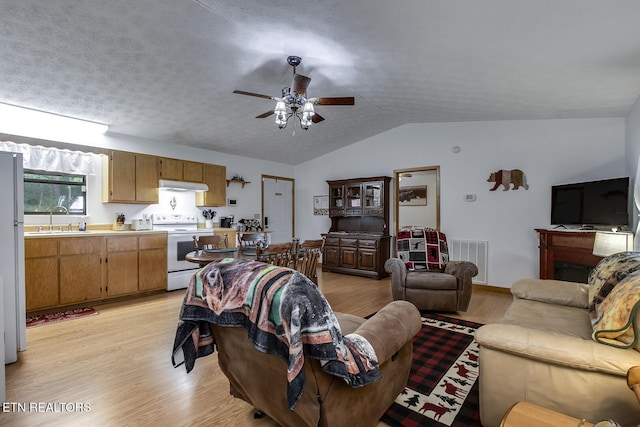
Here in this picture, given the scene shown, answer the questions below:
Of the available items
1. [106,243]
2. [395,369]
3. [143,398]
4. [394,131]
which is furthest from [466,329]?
[106,243]

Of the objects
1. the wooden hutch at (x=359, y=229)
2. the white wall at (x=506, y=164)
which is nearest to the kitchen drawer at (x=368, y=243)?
the wooden hutch at (x=359, y=229)

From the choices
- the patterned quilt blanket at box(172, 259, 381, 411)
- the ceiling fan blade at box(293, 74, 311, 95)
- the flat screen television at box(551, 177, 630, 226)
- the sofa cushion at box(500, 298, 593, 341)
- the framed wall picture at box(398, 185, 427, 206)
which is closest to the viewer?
the patterned quilt blanket at box(172, 259, 381, 411)

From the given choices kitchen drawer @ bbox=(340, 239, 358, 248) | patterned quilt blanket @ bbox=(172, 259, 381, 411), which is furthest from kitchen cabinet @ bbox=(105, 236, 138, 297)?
kitchen drawer @ bbox=(340, 239, 358, 248)

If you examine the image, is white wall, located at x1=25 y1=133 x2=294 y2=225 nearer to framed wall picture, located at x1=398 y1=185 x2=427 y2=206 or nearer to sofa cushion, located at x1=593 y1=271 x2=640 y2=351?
framed wall picture, located at x1=398 y1=185 x2=427 y2=206

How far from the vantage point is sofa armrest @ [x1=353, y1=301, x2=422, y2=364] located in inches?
56.3

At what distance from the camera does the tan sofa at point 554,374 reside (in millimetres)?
1322

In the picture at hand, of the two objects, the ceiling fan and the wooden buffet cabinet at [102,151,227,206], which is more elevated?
the ceiling fan

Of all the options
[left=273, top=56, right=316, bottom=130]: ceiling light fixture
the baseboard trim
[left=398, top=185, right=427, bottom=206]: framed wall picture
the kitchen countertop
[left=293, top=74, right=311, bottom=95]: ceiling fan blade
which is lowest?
the baseboard trim

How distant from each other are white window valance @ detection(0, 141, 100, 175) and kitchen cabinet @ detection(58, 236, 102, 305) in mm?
1100

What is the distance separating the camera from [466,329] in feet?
10.2

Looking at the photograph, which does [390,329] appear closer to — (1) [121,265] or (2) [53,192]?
(1) [121,265]

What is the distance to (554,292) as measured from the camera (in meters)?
2.48

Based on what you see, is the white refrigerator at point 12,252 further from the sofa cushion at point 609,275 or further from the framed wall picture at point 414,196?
the framed wall picture at point 414,196

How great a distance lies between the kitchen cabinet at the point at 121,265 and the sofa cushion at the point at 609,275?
4972 mm
